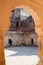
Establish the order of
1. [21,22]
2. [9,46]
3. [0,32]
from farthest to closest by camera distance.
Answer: [21,22], [9,46], [0,32]

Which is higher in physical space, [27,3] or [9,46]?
[27,3]

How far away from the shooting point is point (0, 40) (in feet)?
12.1

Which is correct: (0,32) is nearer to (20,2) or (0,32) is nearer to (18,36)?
(20,2)

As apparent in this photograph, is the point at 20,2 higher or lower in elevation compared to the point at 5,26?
higher

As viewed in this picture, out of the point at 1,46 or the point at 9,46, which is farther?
the point at 9,46

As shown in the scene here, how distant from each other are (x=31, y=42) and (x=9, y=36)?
3141 mm

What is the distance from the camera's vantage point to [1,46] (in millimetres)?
3738

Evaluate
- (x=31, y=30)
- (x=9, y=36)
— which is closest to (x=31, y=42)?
(x=31, y=30)

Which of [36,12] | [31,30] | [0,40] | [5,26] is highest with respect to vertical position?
[36,12]

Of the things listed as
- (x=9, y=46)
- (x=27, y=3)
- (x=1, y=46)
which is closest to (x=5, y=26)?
(x=1, y=46)

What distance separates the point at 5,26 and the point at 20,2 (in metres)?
0.61

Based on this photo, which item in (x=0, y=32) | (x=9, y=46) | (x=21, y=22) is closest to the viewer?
(x=0, y=32)

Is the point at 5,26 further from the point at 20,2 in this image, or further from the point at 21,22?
the point at 21,22

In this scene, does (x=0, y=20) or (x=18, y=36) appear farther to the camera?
(x=18, y=36)
